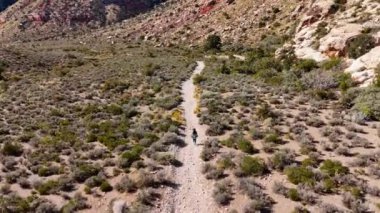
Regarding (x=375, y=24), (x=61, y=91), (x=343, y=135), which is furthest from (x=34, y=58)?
(x=343, y=135)

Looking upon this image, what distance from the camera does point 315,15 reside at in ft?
197

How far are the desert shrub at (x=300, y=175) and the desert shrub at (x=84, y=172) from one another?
11006 mm

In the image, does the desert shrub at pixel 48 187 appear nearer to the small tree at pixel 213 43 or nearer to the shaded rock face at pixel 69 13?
the small tree at pixel 213 43

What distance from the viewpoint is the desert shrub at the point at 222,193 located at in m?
21.3

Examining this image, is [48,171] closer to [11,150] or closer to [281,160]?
[11,150]

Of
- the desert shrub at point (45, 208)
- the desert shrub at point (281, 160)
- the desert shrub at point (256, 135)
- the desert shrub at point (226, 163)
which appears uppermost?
the desert shrub at point (45, 208)

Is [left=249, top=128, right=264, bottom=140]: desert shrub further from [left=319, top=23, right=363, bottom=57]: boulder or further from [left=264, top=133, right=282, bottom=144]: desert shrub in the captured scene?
[left=319, top=23, right=363, bottom=57]: boulder

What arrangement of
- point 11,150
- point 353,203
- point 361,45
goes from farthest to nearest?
point 361,45 < point 11,150 < point 353,203

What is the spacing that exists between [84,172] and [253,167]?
968 cm

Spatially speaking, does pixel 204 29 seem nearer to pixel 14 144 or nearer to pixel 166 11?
pixel 166 11

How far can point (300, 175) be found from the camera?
22.9 m

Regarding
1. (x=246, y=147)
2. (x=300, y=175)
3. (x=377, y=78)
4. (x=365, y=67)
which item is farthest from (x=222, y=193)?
(x=365, y=67)

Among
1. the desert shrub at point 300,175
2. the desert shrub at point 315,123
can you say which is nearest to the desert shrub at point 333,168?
the desert shrub at point 300,175

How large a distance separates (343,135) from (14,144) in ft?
74.3
